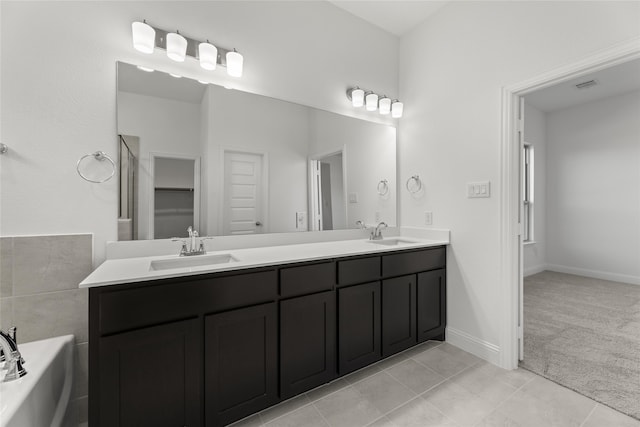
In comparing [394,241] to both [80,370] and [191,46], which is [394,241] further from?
[80,370]

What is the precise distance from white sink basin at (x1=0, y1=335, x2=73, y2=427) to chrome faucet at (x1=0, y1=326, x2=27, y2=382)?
0.07 feet

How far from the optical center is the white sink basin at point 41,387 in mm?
968

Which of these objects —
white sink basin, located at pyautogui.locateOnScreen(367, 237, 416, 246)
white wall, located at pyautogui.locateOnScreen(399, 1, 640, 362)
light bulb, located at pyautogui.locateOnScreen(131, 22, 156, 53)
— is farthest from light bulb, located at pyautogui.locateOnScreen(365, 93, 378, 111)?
light bulb, located at pyautogui.locateOnScreen(131, 22, 156, 53)

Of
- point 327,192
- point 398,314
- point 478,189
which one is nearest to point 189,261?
point 327,192

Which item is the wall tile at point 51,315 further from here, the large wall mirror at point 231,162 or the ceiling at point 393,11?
the ceiling at point 393,11

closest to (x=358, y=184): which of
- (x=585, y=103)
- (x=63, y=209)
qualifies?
(x=63, y=209)

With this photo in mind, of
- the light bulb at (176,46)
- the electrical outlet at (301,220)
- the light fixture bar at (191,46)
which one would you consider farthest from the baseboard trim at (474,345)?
the light bulb at (176,46)

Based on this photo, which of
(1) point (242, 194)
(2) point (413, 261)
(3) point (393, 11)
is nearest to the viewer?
(1) point (242, 194)

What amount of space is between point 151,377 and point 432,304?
80.6 inches

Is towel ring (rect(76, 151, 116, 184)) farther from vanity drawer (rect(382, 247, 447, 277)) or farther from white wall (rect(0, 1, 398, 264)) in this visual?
vanity drawer (rect(382, 247, 447, 277))

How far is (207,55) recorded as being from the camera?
1.83m

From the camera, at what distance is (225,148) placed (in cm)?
199

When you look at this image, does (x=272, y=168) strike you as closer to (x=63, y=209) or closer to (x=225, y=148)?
(x=225, y=148)

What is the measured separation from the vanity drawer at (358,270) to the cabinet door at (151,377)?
0.90 meters
